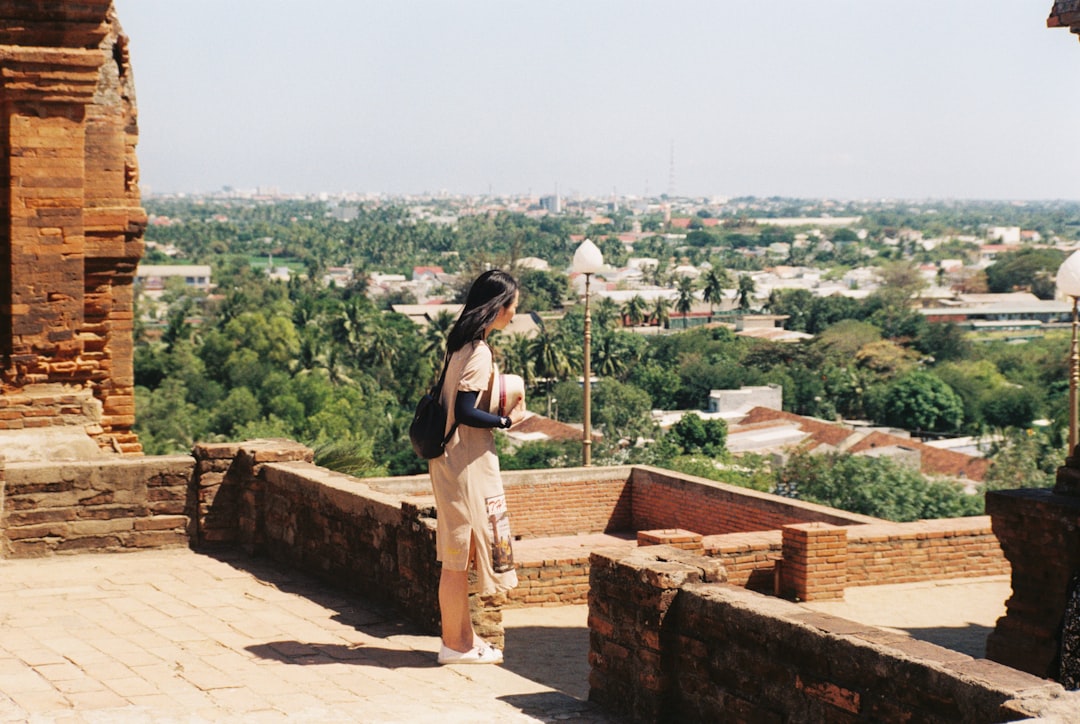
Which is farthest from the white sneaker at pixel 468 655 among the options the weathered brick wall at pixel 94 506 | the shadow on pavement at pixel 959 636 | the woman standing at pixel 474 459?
the shadow on pavement at pixel 959 636

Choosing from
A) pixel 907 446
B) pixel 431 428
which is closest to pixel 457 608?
pixel 431 428

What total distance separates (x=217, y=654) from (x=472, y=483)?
132 cm

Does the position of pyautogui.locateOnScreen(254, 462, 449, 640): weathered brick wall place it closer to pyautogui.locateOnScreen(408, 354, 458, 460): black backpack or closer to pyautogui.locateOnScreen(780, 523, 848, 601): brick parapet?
pyautogui.locateOnScreen(408, 354, 458, 460): black backpack

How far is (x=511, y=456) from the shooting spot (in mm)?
41500

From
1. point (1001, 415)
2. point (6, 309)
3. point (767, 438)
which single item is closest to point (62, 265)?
point (6, 309)

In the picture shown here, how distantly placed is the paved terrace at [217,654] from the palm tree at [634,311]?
97.2 meters

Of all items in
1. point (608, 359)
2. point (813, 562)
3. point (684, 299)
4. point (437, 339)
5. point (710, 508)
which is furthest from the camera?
point (684, 299)

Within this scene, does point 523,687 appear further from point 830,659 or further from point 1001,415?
point 1001,415

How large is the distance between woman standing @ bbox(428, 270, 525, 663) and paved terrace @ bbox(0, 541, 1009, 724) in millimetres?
447

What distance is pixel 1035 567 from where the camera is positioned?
746 centimetres

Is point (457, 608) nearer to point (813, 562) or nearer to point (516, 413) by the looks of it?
point (516, 413)

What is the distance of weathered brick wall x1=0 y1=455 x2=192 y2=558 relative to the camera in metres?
7.09

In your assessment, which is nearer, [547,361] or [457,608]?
[457,608]

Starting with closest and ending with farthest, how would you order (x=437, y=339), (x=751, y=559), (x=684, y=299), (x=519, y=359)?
(x=751, y=559), (x=519, y=359), (x=437, y=339), (x=684, y=299)
